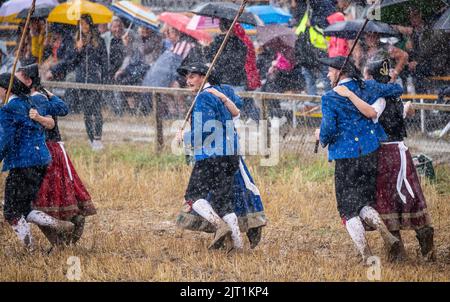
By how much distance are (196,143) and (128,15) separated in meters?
7.81

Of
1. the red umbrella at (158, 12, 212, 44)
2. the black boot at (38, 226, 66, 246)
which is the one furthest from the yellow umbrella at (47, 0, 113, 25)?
the black boot at (38, 226, 66, 246)

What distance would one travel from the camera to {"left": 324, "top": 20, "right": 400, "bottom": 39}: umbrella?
11734 mm

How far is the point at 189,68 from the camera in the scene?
8766mm

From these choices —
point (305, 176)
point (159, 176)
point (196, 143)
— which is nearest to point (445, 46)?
point (305, 176)

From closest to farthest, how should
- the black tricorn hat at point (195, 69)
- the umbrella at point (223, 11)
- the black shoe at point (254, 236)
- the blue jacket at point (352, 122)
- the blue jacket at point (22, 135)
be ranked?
1. the blue jacket at point (352, 122)
2. the blue jacket at point (22, 135)
3. the black tricorn hat at point (195, 69)
4. the black shoe at point (254, 236)
5. the umbrella at point (223, 11)

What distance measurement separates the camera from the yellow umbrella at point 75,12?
14711mm

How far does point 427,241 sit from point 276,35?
6188 millimetres

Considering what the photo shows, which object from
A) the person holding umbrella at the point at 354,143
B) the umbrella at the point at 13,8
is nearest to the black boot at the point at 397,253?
the person holding umbrella at the point at 354,143

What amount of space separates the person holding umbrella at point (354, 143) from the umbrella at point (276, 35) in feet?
18.7

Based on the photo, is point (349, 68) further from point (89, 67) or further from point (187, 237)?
point (89, 67)

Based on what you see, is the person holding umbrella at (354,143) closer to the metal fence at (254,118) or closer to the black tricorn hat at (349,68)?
the black tricorn hat at (349,68)

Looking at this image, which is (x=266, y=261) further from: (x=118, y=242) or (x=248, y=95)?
(x=248, y=95)

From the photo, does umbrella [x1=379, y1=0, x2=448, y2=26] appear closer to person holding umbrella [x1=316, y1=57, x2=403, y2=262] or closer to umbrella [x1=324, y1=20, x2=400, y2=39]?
umbrella [x1=324, y1=20, x2=400, y2=39]

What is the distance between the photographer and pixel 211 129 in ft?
27.9
